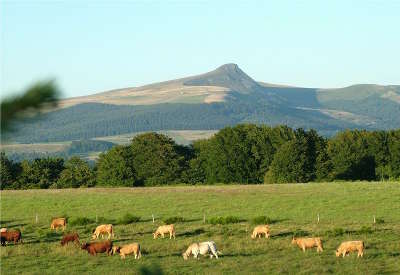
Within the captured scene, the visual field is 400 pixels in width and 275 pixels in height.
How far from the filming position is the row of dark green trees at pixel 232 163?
281 feet

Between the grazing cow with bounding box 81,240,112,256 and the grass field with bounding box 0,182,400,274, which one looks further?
the grazing cow with bounding box 81,240,112,256

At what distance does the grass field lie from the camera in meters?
26.0

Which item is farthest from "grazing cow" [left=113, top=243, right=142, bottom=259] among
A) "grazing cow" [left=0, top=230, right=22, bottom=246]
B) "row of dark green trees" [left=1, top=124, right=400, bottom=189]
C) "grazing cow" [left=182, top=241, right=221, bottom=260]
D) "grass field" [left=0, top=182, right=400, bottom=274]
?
"row of dark green trees" [left=1, top=124, right=400, bottom=189]

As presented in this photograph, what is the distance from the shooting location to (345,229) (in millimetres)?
36406

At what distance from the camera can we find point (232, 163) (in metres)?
88.8

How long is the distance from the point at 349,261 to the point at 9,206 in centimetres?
3739

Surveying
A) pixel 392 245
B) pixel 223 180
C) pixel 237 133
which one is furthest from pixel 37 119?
pixel 237 133

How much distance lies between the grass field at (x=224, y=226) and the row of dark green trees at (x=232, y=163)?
53.4 feet

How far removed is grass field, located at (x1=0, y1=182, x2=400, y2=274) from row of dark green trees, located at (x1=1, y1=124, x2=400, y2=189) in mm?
16272

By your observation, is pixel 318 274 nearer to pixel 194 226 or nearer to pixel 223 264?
pixel 223 264

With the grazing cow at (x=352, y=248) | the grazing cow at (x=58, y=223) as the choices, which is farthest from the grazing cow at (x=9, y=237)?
the grazing cow at (x=352, y=248)

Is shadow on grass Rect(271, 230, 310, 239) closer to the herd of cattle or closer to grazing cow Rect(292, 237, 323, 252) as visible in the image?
the herd of cattle

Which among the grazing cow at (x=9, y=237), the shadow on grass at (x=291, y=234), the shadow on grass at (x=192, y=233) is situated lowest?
the shadow on grass at (x=291, y=234)

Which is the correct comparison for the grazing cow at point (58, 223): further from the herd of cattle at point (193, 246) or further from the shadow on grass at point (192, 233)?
the shadow on grass at point (192, 233)
